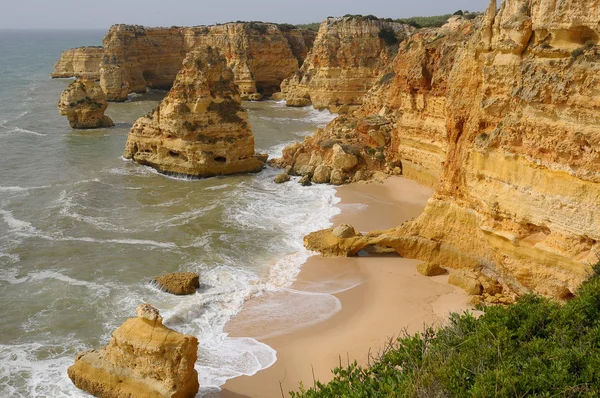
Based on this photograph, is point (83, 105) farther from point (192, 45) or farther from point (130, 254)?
point (192, 45)

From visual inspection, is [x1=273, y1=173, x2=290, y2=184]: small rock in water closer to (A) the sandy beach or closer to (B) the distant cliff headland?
(B) the distant cliff headland

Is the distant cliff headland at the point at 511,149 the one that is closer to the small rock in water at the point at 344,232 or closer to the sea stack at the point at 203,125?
the small rock in water at the point at 344,232

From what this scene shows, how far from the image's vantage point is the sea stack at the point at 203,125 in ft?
92.5

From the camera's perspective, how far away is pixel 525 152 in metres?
12.8

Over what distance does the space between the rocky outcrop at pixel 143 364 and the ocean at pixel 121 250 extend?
579mm

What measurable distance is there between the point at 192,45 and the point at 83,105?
31059 mm

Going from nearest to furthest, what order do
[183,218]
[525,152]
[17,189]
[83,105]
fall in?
[525,152] < [183,218] < [17,189] < [83,105]

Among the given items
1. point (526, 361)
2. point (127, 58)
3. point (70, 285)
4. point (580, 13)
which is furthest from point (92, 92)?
point (526, 361)

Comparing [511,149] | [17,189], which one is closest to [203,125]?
[17,189]

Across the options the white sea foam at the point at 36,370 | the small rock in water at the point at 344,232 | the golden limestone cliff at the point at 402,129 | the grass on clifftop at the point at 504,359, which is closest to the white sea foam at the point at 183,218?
the golden limestone cliff at the point at 402,129

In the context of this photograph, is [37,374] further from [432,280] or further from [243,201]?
[243,201]

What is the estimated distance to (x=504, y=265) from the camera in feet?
45.1

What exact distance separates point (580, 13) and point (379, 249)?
893 cm

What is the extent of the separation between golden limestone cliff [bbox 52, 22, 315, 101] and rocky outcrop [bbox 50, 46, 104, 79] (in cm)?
1119
